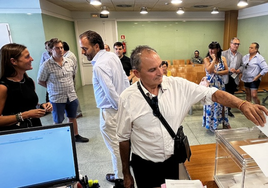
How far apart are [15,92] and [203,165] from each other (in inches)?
63.9

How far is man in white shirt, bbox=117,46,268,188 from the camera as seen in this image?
1121 millimetres

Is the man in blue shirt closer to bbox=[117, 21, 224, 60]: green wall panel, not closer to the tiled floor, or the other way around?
the tiled floor

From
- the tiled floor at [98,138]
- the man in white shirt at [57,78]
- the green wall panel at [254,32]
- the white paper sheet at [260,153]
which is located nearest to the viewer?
the white paper sheet at [260,153]

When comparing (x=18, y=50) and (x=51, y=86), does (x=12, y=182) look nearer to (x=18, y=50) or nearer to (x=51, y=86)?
(x=18, y=50)

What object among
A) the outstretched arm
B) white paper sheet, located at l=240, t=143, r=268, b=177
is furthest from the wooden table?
the outstretched arm

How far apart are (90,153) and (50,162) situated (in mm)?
2100

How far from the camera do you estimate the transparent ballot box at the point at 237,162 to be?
0.85 metres

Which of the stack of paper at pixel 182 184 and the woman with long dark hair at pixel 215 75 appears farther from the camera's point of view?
the woman with long dark hair at pixel 215 75

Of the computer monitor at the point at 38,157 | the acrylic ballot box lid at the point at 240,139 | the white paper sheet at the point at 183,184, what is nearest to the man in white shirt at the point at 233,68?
the acrylic ballot box lid at the point at 240,139

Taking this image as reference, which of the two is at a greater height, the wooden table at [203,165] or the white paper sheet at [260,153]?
the white paper sheet at [260,153]

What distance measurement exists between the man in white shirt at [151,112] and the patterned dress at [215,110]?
2.05 metres

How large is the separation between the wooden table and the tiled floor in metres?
1.24

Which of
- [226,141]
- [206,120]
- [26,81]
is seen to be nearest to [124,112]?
[226,141]

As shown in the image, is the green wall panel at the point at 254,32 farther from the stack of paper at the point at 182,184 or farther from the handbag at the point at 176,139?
the stack of paper at the point at 182,184
